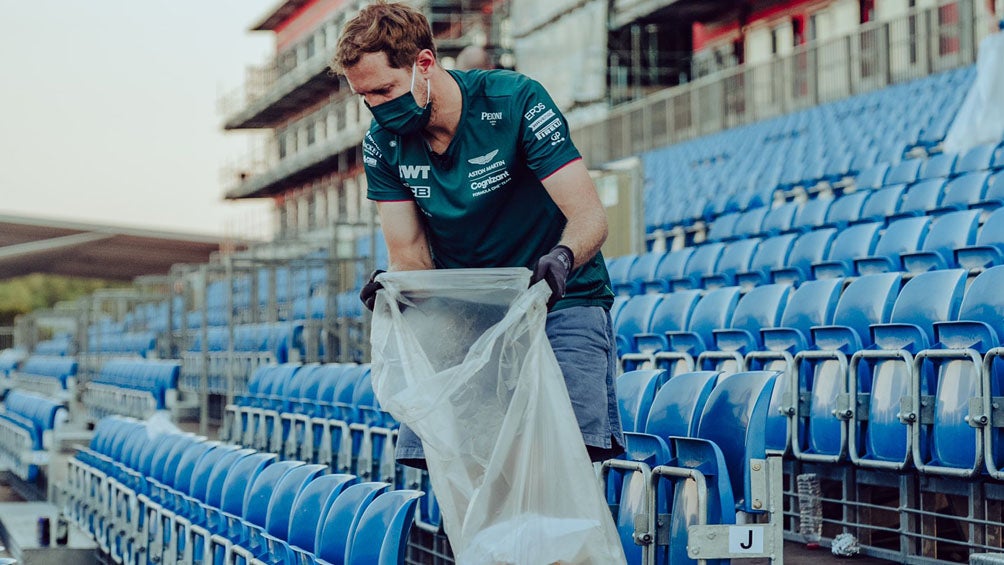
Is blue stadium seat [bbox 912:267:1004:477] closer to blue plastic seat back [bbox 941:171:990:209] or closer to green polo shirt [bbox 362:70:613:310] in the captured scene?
green polo shirt [bbox 362:70:613:310]

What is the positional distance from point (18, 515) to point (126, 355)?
729 cm

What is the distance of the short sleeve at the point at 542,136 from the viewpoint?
8.57 ft

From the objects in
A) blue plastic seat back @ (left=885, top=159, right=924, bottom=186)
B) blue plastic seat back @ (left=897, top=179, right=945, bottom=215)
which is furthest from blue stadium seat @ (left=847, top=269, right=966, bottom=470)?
blue plastic seat back @ (left=885, top=159, right=924, bottom=186)

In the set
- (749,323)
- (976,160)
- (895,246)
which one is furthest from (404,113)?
(976,160)

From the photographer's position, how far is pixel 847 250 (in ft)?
21.7

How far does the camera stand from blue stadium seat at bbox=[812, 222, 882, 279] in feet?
21.2

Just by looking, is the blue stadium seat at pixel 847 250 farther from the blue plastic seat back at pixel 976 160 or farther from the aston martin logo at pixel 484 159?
the aston martin logo at pixel 484 159

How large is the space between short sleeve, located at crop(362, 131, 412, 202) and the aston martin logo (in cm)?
22

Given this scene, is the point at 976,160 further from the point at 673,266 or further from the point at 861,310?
the point at 861,310

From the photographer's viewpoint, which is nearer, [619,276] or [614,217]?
[619,276]

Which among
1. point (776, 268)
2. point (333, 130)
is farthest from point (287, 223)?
point (776, 268)

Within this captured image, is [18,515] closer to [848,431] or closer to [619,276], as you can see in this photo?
[619,276]

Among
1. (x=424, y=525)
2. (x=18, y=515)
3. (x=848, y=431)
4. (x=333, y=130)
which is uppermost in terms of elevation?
(x=333, y=130)

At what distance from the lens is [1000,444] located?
3.76 m
